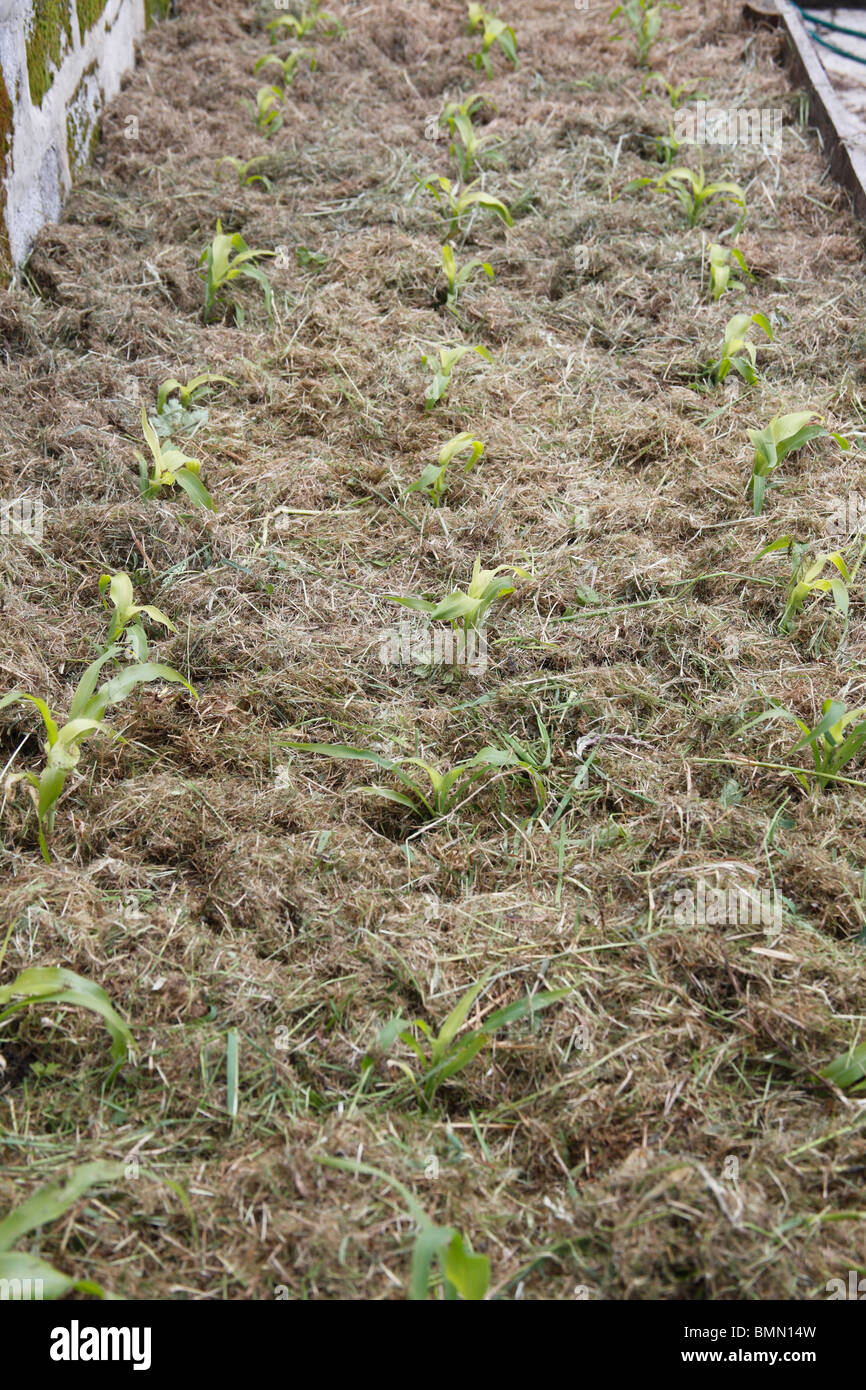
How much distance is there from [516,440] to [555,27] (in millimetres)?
3261

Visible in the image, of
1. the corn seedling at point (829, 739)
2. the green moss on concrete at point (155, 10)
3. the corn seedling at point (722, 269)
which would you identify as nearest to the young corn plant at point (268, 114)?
the green moss on concrete at point (155, 10)

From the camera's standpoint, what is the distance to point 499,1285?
1355 mm

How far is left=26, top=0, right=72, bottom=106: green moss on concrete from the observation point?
10.4 ft

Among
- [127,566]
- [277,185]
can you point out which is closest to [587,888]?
[127,566]

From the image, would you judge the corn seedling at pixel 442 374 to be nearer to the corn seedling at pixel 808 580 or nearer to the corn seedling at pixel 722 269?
the corn seedling at pixel 722 269

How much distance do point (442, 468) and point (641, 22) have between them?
132 inches

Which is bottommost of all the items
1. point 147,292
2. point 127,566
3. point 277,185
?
point 127,566

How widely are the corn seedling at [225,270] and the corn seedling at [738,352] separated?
4.53 ft

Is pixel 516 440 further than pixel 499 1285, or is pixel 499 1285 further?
pixel 516 440

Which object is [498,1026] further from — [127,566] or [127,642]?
[127,566]

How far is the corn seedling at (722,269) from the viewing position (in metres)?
3.22

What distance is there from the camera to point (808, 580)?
229cm

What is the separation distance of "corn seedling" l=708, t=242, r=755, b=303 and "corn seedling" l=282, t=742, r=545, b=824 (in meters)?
1.99

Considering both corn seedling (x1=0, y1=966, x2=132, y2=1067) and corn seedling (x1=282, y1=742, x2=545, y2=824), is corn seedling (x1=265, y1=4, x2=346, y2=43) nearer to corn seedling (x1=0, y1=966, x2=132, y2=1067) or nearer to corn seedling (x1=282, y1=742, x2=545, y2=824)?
corn seedling (x1=282, y1=742, x2=545, y2=824)
